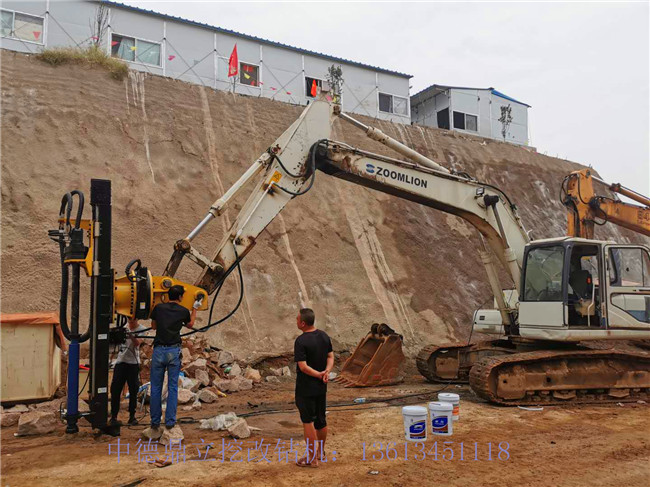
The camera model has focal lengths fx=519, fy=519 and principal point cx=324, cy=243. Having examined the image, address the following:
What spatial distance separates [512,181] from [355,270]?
11361mm

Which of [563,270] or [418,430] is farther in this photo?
[563,270]

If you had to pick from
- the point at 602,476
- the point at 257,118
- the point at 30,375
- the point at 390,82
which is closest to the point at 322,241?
the point at 257,118

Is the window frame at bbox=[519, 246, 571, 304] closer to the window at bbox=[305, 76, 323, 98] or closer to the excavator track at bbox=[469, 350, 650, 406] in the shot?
the excavator track at bbox=[469, 350, 650, 406]

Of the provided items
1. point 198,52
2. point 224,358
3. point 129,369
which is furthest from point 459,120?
point 129,369

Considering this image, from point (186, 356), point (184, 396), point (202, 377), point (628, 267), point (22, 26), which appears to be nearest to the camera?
point (184, 396)

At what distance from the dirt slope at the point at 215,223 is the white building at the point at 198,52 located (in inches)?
161

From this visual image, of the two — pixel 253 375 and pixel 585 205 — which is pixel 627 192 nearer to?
pixel 585 205

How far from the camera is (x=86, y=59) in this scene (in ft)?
51.8

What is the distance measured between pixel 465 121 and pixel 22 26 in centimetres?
1993

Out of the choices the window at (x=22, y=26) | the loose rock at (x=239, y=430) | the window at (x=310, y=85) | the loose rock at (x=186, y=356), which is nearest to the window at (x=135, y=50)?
the window at (x=22, y=26)

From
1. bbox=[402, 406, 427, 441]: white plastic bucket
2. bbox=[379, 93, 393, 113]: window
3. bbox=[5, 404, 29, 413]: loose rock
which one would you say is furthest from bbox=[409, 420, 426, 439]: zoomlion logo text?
bbox=[379, 93, 393, 113]: window

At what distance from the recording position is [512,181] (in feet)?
74.7

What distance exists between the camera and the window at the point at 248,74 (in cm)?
2198

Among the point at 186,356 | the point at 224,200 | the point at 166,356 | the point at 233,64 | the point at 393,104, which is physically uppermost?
the point at 233,64
